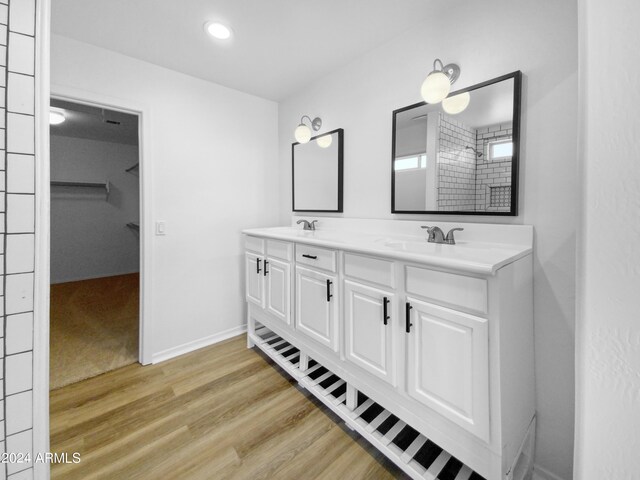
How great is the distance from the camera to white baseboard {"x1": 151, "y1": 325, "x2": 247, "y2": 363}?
222cm

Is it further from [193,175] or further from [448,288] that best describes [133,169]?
[448,288]

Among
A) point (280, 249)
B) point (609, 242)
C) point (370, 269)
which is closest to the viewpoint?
point (609, 242)

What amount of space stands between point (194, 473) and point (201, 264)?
151 cm

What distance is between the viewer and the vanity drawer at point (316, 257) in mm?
1540

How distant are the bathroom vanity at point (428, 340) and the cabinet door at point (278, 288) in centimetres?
7

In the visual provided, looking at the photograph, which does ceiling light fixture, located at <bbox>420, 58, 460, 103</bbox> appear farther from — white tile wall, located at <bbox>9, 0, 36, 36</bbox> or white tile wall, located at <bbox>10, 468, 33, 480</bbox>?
white tile wall, located at <bbox>10, 468, 33, 480</bbox>

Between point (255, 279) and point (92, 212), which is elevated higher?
point (92, 212)

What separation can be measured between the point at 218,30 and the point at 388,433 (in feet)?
8.14

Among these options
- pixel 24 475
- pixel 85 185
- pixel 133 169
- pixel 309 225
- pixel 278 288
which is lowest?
pixel 24 475

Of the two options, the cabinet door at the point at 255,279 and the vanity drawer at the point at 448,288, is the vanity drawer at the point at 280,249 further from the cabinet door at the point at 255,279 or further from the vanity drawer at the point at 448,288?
the vanity drawer at the point at 448,288

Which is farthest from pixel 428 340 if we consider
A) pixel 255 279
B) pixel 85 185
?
pixel 85 185

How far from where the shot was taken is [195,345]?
240 cm

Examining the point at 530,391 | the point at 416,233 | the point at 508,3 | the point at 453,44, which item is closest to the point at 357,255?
the point at 416,233

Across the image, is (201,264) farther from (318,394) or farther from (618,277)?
(618,277)
